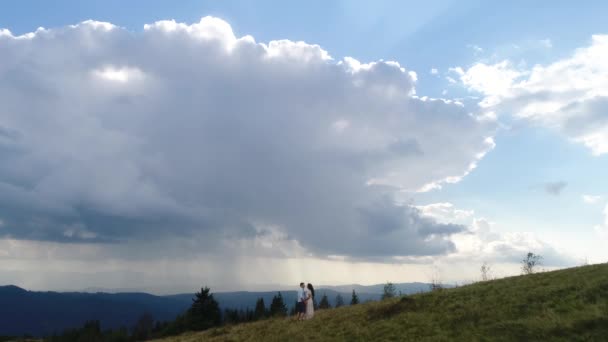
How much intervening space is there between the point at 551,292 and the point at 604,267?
6.31 m

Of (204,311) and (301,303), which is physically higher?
(301,303)

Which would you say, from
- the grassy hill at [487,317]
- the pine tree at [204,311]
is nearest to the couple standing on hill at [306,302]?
the grassy hill at [487,317]

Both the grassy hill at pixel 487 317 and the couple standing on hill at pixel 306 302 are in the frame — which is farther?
the couple standing on hill at pixel 306 302

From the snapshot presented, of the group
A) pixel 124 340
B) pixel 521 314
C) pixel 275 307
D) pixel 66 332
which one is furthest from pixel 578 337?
pixel 66 332

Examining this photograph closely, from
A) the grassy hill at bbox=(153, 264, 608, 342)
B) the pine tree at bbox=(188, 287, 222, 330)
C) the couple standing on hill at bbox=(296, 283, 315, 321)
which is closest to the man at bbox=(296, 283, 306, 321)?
the couple standing on hill at bbox=(296, 283, 315, 321)

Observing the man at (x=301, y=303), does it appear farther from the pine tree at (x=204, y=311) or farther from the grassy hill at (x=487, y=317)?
the pine tree at (x=204, y=311)

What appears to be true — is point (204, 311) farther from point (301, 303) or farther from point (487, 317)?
point (487, 317)

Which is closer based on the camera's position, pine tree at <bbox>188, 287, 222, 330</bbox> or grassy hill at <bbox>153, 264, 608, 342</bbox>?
grassy hill at <bbox>153, 264, 608, 342</bbox>

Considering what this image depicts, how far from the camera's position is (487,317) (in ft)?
60.2

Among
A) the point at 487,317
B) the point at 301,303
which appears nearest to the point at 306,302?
the point at 301,303

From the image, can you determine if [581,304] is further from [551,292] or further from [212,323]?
[212,323]

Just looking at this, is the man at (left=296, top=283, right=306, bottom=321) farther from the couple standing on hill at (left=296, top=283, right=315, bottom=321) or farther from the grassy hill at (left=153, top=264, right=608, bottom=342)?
the grassy hill at (left=153, top=264, right=608, bottom=342)

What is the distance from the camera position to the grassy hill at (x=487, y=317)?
15.5 metres

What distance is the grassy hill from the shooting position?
609 inches
